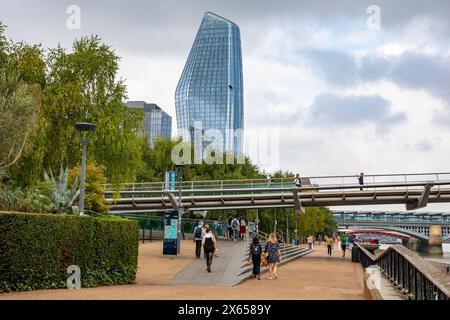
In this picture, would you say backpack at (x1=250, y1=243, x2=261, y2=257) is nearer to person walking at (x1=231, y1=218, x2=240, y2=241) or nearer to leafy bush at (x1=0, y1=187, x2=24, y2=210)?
leafy bush at (x1=0, y1=187, x2=24, y2=210)

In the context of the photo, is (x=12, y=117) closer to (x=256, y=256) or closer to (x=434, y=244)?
(x=256, y=256)

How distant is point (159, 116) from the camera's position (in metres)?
191

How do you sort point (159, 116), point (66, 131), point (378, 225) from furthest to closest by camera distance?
1. point (159, 116)
2. point (378, 225)
3. point (66, 131)

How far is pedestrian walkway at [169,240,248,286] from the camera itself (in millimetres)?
18469

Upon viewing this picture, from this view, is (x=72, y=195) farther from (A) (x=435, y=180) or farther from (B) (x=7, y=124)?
(A) (x=435, y=180)

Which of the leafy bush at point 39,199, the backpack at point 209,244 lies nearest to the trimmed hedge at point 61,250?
the leafy bush at point 39,199

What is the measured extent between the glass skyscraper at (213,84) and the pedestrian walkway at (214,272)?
137 m

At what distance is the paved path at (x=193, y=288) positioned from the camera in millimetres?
12680

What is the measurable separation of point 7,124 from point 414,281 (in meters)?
14.2

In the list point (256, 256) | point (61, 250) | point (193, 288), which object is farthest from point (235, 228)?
point (61, 250)

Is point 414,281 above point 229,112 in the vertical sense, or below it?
below

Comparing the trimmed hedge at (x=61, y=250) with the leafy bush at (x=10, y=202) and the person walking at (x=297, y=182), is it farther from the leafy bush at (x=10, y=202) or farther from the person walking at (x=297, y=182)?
the person walking at (x=297, y=182)

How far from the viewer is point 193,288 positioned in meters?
15.3
